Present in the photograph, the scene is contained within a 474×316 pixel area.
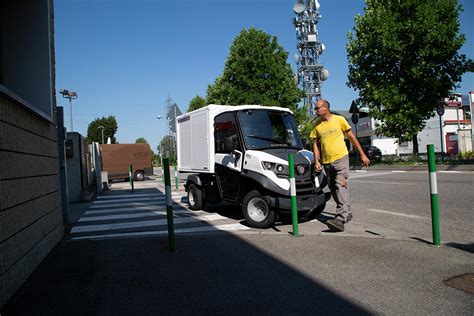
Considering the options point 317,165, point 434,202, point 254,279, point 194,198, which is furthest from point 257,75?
point 254,279

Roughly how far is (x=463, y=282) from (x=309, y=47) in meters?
84.1

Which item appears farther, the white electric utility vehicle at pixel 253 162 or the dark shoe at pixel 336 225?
the white electric utility vehicle at pixel 253 162

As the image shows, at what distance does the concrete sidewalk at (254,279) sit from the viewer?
10.8 ft

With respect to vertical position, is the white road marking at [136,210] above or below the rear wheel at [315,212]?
below

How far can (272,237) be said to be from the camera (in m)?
5.97

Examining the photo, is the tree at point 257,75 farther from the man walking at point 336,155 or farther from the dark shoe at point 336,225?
the dark shoe at point 336,225

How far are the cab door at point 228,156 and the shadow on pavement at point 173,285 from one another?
2.00 metres

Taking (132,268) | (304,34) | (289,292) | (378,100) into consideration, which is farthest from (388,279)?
(304,34)

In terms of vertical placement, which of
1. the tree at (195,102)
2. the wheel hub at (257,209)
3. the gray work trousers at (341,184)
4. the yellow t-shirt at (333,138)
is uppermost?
the tree at (195,102)

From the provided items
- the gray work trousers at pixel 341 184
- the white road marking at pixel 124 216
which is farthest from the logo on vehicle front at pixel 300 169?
the white road marking at pixel 124 216

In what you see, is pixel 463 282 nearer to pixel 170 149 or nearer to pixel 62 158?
pixel 62 158

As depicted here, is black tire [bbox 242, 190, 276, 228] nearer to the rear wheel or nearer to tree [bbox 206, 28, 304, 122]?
the rear wheel

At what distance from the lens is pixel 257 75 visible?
32469 millimetres

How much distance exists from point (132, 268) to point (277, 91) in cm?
2898
